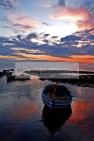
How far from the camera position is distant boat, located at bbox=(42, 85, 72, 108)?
201ft

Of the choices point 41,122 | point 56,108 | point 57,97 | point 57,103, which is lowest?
point 41,122

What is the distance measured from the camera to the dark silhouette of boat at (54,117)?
2001 inches

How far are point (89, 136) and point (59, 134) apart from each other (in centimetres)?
496

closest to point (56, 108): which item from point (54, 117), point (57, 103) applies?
point (57, 103)

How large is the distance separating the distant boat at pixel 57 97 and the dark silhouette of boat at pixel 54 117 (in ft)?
4.33

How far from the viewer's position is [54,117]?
58.3 m

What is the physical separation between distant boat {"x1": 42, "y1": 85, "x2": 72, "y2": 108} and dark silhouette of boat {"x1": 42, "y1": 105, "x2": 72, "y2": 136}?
1320 mm

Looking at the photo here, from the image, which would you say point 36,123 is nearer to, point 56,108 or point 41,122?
point 41,122

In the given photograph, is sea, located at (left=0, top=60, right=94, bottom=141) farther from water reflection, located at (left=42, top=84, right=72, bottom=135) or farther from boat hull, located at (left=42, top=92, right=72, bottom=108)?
boat hull, located at (left=42, top=92, right=72, bottom=108)

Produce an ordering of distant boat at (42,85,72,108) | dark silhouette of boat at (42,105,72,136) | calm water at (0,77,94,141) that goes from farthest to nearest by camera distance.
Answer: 1. distant boat at (42,85,72,108)
2. dark silhouette of boat at (42,105,72,136)
3. calm water at (0,77,94,141)

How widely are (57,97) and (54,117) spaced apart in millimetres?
6253

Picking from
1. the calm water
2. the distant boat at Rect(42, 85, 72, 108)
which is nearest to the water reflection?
the distant boat at Rect(42, 85, 72, 108)

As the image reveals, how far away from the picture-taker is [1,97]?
269 feet

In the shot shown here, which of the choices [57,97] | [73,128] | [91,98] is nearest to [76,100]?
[91,98]
